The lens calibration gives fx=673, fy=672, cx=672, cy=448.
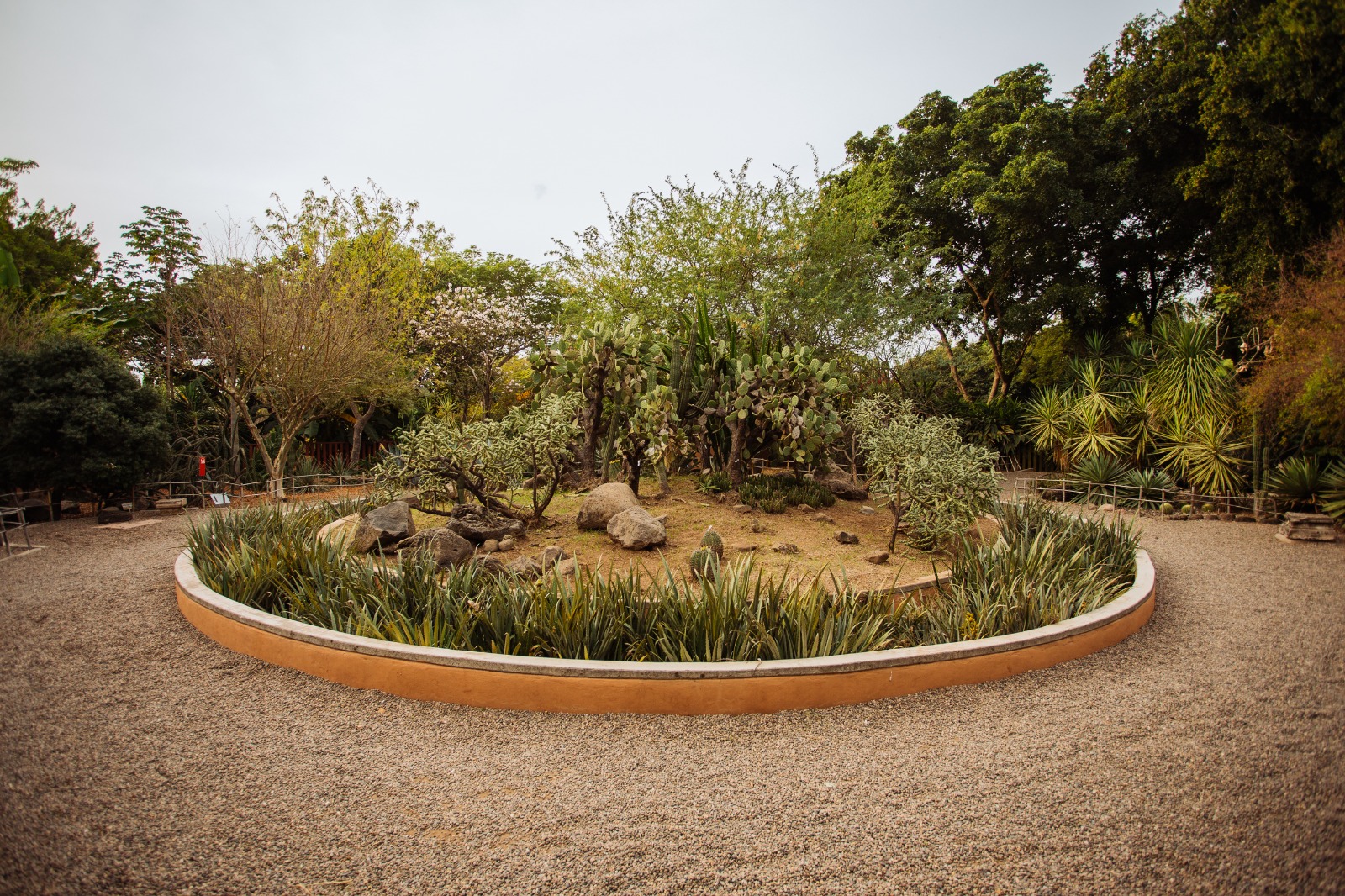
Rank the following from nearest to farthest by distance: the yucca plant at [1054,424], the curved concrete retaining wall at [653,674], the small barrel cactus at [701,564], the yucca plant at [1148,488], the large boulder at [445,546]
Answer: the curved concrete retaining wall at [653,674], the small barrel cactus at [701,564], the large boulder at [445,546], the yucca plant at [1148,488], the yucca plant at [1054,424]

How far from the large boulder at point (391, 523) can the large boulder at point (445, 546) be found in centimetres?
42

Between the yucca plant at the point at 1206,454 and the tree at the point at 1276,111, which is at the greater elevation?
the tree at the point at 1276,111

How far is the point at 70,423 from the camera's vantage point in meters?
9.02

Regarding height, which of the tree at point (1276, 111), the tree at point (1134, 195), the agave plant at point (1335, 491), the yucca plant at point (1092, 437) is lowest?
the agave plant at point (1335, 491)

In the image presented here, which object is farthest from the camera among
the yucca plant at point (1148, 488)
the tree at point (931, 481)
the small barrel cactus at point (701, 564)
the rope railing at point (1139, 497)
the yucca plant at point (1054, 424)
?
the yucca plant at point (1054, 424)

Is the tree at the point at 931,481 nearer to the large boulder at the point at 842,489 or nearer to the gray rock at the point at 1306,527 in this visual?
the large boulder at the point at 842,489

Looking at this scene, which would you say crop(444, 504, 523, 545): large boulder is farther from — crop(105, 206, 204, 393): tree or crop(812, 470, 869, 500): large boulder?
crop(105, 206, 204, 393): tree

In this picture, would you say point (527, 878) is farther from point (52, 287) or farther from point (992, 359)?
point (992, 359)

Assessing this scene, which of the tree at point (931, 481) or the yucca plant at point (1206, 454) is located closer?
the tree at point (931, 481)

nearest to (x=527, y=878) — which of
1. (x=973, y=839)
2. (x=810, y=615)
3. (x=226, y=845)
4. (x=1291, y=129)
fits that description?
(x=226, y=845)

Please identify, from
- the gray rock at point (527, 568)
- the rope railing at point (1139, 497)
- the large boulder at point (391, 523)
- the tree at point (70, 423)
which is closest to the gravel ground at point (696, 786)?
the gray rock at point (527, 568)

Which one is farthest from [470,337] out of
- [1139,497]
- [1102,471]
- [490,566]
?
[1139,497]

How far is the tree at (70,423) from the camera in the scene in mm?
8875

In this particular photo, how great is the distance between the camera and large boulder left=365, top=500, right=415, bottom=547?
6.10 metres
